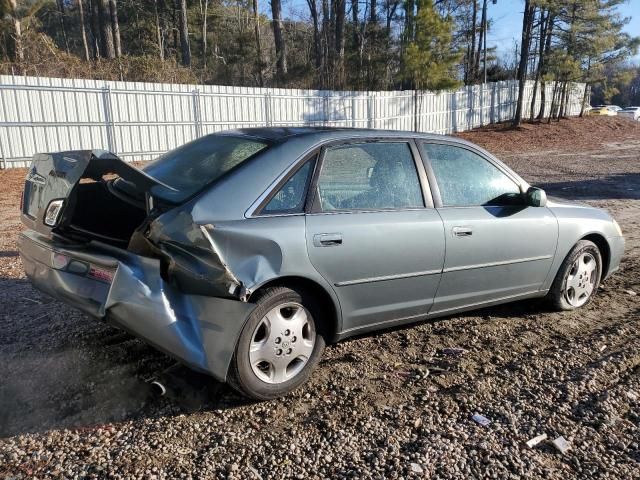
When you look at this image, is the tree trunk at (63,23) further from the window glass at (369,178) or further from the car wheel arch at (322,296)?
the car wheel arch at (322,296)

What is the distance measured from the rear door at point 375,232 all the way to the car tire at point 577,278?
1539 mm

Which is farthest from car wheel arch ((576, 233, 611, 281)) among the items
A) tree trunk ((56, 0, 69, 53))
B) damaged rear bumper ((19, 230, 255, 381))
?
tree trunk ((56, 0, 69, 53))

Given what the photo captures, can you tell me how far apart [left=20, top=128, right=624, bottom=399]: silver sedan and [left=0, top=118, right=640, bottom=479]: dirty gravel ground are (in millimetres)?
282

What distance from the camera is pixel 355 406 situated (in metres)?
3.21

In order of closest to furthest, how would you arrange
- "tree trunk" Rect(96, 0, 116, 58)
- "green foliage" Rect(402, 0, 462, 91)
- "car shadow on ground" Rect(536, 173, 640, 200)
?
"car shadow on ground" Rect(536, 173, 640, 200) < "tree trunk" Rect(96, 0, 116, 58) < "green foliage" Rect(402, 0, 462, 91)

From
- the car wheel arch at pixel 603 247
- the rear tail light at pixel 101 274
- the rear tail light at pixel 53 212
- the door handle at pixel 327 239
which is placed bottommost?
the car wheel arch at pixel 603 247

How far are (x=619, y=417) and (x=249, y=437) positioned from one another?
212 cm

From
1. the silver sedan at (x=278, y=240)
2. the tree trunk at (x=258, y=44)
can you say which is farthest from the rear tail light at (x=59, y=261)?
the tree trunk at (x=258, y=44)

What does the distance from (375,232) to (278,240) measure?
726 millimetres

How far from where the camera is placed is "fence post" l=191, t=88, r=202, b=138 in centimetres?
1738

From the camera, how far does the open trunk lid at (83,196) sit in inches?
124

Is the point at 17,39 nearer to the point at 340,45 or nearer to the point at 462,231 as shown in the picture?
the point at 462,231

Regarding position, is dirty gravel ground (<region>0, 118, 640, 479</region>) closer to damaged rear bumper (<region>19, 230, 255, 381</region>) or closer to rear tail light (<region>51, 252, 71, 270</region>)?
damaged rear bumper (<region>19, 230, 255, 381</region>)

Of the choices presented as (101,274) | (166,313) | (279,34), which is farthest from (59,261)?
(279,34)
